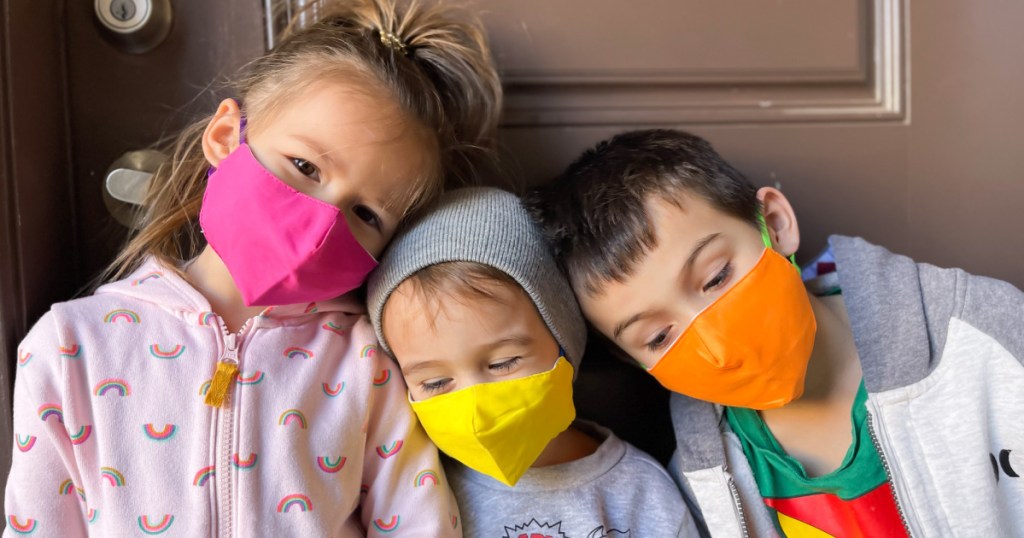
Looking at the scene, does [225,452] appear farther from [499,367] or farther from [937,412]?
[937,412]

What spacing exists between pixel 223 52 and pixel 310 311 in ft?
1.31

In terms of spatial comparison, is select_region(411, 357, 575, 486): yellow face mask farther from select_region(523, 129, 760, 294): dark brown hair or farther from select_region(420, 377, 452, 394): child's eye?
select_region(523, 129, 760, 294): dark brown hair

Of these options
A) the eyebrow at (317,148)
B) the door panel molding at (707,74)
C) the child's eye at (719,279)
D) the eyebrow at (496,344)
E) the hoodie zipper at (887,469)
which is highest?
the door panel molding at (707,74)

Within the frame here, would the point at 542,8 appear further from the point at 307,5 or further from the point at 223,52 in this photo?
the point at 223,52

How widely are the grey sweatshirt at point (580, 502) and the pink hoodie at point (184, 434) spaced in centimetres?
7

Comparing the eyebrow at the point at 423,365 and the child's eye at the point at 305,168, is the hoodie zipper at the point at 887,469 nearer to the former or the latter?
the eyebrow at the point at 423,365

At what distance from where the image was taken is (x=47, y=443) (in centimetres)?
88

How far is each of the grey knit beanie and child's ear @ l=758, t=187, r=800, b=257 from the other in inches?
11.7

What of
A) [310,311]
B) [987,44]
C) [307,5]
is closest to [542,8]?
[307,5]

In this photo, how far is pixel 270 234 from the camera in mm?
895

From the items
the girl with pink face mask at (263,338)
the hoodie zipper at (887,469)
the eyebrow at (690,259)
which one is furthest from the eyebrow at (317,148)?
the hoodie zipper at (887,469)

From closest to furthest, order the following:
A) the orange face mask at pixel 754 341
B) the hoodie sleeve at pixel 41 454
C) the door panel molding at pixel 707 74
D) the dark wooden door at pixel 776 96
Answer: the hoodie sleeve at pixel 41 454 < the orange face mask at pixel 754 341 < the dark wooden door at pixel 776 96 < the door panel molding at pixel 707 74

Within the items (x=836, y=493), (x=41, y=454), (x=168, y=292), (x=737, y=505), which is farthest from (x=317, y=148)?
(x=836, y=493)

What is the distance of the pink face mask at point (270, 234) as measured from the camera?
895mm
